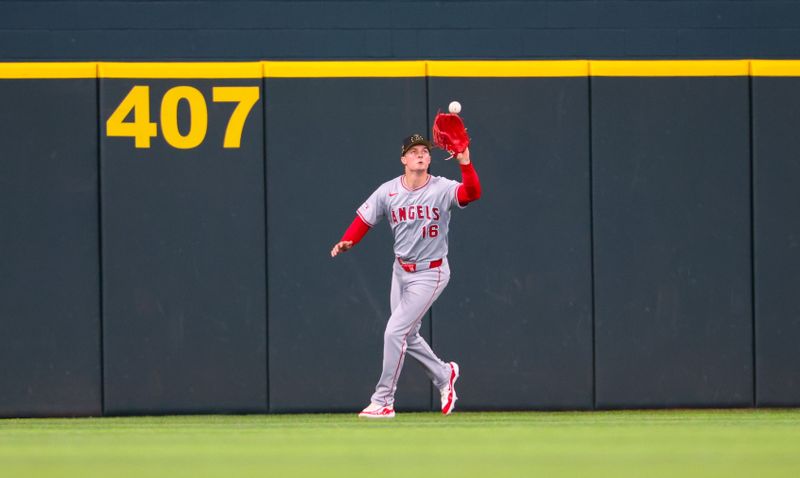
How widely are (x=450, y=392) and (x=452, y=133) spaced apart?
1.78m

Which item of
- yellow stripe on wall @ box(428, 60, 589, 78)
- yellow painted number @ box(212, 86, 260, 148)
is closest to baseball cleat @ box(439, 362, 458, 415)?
yellow stripe on wall @ box(428, 60, 589, 78)

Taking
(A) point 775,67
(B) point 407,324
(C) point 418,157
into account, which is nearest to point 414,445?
(B) point 407,324

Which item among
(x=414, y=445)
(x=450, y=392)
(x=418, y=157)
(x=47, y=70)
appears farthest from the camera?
(x=47, y=70)

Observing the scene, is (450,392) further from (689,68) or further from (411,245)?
(689,68)

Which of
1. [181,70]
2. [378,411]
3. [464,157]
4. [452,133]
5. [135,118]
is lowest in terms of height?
[378,411]

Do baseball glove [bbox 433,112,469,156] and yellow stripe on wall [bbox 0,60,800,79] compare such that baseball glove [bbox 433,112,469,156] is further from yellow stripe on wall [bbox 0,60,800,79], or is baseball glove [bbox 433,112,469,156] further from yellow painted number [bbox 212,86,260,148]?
yellow painted number [bbox 212,86,260,148]

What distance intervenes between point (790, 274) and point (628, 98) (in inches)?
66.5

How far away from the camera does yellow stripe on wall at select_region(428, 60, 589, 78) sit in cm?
929

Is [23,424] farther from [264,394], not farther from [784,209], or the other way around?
[784,209]

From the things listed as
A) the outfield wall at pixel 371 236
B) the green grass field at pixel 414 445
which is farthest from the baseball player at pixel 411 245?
the outfield wall at pixel 371 236

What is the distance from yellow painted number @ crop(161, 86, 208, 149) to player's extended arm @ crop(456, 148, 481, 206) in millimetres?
1994

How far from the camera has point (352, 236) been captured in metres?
8.67

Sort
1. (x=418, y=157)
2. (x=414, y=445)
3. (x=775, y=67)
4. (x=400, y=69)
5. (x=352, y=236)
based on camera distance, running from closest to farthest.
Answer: (x=414, y=445)
(x=418, y=157)
(x=352, y=236)
(x=400, y=69)
(x=775, y=67)

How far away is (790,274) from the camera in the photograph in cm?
944
